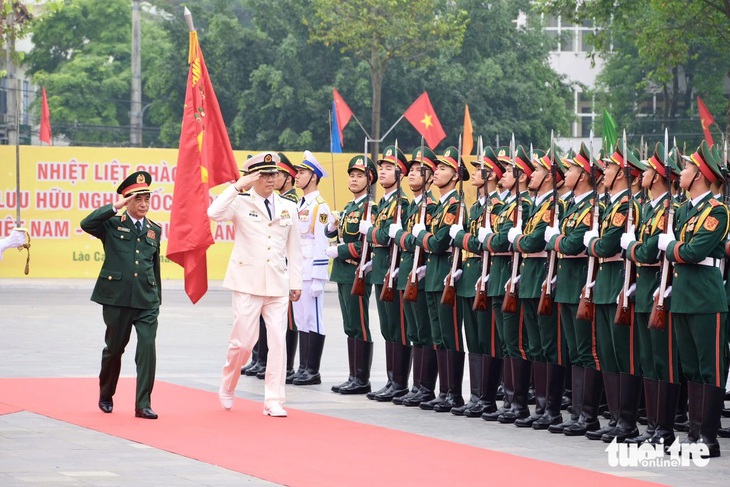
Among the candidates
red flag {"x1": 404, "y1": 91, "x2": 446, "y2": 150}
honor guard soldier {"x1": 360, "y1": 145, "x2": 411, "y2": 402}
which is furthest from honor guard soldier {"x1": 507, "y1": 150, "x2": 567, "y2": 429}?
red flag {"x1": 404, "y1": 91, "x2": 446, "y2": 150}

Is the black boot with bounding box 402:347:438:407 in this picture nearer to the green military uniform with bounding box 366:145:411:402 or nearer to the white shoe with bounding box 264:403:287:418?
the green military uniform with bounding box 366:145:411:402

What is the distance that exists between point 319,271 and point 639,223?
4383 mm

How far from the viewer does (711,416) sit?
30.7 feet

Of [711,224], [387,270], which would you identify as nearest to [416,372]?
[387,270]

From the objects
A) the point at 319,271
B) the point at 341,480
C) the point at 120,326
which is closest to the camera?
the point at 341,480

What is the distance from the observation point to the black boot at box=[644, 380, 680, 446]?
9.62m

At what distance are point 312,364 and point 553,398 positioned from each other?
329 cm

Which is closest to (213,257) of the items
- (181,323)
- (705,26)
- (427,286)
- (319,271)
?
(181,323)

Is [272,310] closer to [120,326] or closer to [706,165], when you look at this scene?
[120,326]

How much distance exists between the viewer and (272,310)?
11.2 m

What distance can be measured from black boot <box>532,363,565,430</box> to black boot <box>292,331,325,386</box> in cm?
312

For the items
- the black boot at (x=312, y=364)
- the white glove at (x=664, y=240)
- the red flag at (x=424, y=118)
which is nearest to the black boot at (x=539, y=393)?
the white glove at (x=664, y=240)

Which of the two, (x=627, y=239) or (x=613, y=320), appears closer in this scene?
(x=627, y=239)

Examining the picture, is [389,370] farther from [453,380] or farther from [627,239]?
[627,239]
